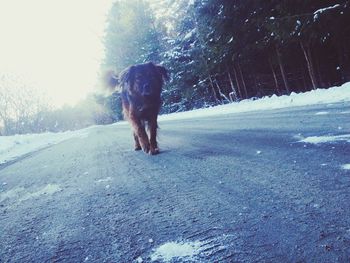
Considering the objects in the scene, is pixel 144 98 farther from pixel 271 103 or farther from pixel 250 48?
pixel 250 48

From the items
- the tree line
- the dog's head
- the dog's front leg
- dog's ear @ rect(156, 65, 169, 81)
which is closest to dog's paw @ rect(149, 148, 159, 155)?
the dog's front leg

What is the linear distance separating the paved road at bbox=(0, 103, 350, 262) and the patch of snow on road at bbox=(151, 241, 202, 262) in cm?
1

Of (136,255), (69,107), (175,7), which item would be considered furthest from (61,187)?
A: (69,107)

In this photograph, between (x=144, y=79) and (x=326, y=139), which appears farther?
(x=144, y=79)

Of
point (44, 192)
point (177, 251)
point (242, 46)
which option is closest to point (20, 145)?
point (242, 46)

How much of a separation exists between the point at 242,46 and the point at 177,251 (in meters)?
18.9

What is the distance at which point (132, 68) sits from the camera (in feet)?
22.8

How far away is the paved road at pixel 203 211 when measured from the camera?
1990 millimetres

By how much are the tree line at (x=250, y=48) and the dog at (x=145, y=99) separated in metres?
9.96

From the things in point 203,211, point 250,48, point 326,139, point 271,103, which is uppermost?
point 250,48

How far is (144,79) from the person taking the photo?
6746 mm

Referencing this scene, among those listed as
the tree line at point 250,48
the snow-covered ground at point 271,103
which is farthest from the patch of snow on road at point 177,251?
the tree line at point 250,48

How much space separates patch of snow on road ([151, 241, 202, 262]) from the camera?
2.01 m

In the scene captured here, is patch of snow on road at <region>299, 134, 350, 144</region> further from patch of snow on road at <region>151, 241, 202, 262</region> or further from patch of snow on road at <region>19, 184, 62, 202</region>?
patch of snow on road at <region>19, 184, 62, 202</region>
